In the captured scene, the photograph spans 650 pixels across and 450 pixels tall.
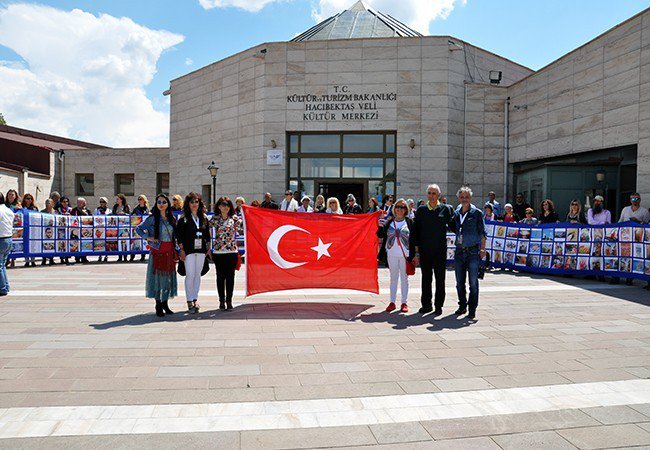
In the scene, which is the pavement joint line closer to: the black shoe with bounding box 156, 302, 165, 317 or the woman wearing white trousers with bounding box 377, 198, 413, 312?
the black shoe with bounding box 156, 302, 165, 317

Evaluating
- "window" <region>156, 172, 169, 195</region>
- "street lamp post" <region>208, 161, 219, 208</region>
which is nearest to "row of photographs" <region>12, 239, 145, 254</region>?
"street lamp post" <region>208, 161, 219, 208</region>

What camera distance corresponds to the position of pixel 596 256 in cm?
1260

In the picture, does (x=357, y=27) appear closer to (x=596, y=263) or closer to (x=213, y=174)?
(x=213, y=174)

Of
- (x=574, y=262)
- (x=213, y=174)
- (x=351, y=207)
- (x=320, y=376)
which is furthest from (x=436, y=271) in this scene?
(x=213, y=174)

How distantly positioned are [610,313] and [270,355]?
19.3ft

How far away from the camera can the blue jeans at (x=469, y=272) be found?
7922mm

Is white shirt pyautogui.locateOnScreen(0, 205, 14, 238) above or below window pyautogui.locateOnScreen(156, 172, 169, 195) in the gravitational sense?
below

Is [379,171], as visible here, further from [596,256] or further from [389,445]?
[389,445]

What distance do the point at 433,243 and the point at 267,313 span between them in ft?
9.88

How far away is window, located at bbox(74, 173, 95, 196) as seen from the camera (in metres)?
37.4

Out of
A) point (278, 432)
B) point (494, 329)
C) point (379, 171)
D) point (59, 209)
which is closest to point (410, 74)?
point (379, 171)

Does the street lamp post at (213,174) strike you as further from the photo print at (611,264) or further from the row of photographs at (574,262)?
the photo print at (611,264)

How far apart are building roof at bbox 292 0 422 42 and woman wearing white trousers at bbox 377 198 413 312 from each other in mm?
→ 18297

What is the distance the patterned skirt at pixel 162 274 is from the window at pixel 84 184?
3283cm
